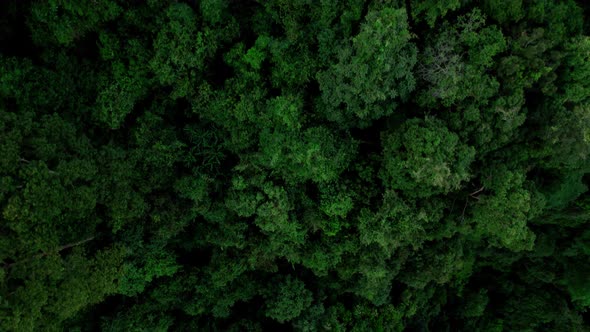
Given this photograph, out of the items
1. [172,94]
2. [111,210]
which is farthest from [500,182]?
[111,210]

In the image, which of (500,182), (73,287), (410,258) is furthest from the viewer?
(410,258)

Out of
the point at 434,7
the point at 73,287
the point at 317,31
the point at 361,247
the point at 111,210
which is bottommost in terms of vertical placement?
the point at 73,287

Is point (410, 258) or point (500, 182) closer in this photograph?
point (500, 182)

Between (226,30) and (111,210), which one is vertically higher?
(226,30)

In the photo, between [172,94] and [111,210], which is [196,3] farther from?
[111,210]

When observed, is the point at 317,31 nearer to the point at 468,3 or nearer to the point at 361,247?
the point at 468,3

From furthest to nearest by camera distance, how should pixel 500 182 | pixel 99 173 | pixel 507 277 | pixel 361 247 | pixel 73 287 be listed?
pixel 507 277, pixel 361 247, pixel 500 182, pixel 99 173, pixel 73 287

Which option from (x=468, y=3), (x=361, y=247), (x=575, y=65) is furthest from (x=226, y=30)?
(x=575, y=65)
